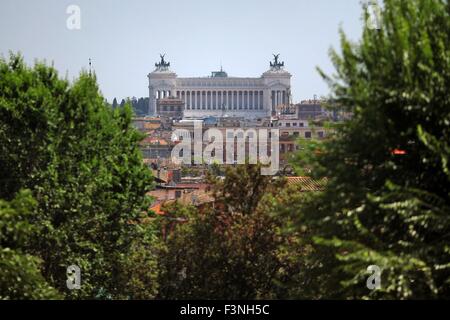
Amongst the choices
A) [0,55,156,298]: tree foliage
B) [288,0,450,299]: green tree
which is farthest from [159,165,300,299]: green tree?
[288,0,450,299]: green tree

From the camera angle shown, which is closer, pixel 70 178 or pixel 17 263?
pixel 17 263

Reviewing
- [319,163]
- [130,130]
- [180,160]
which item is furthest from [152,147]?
[319,163]

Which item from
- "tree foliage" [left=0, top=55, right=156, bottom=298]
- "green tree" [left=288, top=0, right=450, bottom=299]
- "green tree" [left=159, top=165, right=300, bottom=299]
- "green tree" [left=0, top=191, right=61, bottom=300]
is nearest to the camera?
"green tree" [left=288, top=0, right=450, bottom=299]

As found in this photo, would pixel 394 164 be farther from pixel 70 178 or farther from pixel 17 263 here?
pixel 70 178

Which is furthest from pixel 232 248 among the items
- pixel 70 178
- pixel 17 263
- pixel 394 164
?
pixel 394 164

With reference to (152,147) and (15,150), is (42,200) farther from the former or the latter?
(152,147)

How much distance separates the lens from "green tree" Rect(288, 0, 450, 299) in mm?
14164

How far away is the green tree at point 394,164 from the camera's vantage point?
14.2m

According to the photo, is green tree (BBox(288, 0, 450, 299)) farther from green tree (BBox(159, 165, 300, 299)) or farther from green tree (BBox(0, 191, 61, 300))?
green tree (BBox(159, 165, 300, 299))

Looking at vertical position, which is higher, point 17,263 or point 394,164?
point 394,164

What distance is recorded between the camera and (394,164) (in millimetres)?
14719
